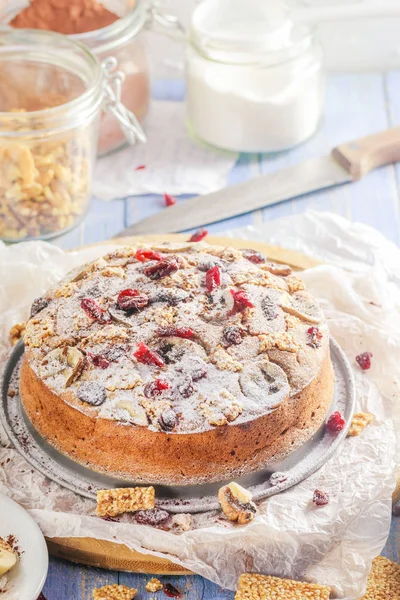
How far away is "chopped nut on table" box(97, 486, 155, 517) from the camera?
9.00ft

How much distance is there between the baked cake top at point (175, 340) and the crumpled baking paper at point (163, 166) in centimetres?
136

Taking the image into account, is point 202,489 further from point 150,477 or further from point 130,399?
point 130,399

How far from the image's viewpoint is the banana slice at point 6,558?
8.40 ft

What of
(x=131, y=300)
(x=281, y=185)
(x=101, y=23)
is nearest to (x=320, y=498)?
(x=131, y=300)

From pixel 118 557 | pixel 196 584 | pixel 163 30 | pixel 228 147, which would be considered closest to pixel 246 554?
pixel 196 584

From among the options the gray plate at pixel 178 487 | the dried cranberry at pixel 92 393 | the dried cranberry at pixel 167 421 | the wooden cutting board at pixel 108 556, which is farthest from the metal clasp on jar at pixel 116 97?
the wooden cutting board at pixel 108 556

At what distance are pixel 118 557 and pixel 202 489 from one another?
32 cm

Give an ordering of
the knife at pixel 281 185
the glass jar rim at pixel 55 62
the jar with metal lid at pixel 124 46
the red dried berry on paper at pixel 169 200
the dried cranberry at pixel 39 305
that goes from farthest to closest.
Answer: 1. the red dried berry on paper at pixel 169 200
2. the jar with metal lid at pixel 124 46
3. the knife at pixel 281 185
4. the glass jar rim at pixel 55 62
5. the dried cranberry at pixel 39 305

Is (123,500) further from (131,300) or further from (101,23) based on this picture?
(101,23)

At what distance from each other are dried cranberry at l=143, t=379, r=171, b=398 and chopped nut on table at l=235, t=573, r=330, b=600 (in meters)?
0.58

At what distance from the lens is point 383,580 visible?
9.14 ft

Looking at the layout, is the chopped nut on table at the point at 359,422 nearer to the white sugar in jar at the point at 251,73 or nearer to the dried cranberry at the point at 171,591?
the dried cranberry at the point at 171,591

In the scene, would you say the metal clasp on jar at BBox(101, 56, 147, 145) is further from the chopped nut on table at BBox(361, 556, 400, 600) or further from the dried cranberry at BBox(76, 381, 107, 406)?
the chopped nut on table at BBox(361, 556, 400, 600)

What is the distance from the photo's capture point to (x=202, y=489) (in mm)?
2822
